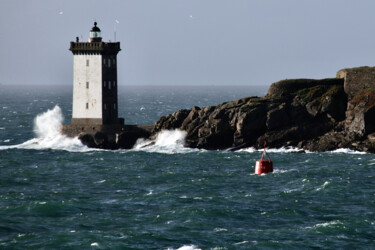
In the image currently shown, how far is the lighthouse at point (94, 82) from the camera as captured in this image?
8750cm

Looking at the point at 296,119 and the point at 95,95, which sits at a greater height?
the point at 95,95

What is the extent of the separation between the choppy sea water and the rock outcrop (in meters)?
1.59

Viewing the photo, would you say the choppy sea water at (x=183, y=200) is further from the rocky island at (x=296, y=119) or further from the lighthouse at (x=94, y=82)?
the lighthouse at (x=94, y=82)

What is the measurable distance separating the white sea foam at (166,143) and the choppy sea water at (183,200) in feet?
0.76

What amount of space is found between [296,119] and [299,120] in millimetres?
315

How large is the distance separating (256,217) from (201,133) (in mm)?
33578

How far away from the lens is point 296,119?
79.0 meters

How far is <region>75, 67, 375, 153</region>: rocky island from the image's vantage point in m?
76.3

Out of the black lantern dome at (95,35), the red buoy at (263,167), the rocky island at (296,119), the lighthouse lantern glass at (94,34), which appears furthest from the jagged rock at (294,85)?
the lighthouse lantern glass at (94,34)

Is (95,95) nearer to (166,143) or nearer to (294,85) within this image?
(166,143)

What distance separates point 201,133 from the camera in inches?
3194

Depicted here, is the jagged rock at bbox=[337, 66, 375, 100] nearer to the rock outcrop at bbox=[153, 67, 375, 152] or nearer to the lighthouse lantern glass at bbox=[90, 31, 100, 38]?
the rock outcrop at bbox=[153, 67, 375, 152]

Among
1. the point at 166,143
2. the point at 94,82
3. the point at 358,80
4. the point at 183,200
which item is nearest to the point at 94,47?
the point at 94,82

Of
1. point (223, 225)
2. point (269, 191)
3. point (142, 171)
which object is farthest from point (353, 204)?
point (142, 171)
